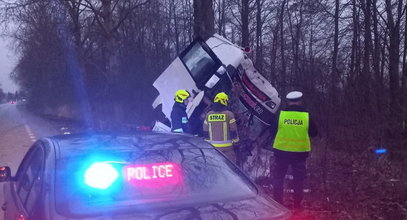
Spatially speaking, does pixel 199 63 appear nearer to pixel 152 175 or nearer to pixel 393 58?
pixel 393 58

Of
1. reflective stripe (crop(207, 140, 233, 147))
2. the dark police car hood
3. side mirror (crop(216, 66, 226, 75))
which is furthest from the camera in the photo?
side mirror (crop(216, 66, 226, 75))

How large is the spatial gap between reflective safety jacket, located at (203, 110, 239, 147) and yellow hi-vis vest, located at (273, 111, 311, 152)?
0.95 m

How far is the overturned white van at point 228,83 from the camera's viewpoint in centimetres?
875

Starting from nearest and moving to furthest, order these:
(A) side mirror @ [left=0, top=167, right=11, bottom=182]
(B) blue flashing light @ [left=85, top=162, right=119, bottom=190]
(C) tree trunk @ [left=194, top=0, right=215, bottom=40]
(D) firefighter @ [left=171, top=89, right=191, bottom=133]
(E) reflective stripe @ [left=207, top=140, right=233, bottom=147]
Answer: (B) blue flashing light @ [left=85, top=162, right=119, bottom=190] < (A) side mirror @ [left=0, top=167, right=11, bottom=182] < (E) reflective stripe @ [left=207, top=140, right=233, bottom=147] < (D) firefighter @ [left=171, top=89, right=191, bottom=133] < (C) tree trunk @ [left=194, top=0, right=215, bottom=40]

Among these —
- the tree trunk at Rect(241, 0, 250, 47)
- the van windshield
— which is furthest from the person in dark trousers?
the tree trunk at Rect(241, 0, 250, 47)

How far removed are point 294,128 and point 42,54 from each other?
28.4 metres

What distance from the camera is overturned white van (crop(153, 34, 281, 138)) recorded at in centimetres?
875

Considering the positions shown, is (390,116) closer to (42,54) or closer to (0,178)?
(0,178)

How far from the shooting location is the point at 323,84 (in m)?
14.6

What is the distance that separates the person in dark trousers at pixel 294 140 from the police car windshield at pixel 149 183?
2922 millimetres

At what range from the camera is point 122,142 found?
3402mm

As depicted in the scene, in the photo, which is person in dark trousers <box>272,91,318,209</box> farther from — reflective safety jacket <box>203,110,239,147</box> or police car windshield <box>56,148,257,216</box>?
police car windshield <box>56,148,257,216</box>

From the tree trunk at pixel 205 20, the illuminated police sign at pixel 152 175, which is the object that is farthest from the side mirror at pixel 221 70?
the illuminated police sign at pixel 152 175

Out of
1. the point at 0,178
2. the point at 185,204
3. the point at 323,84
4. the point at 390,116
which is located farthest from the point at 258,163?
the point at 323,84
